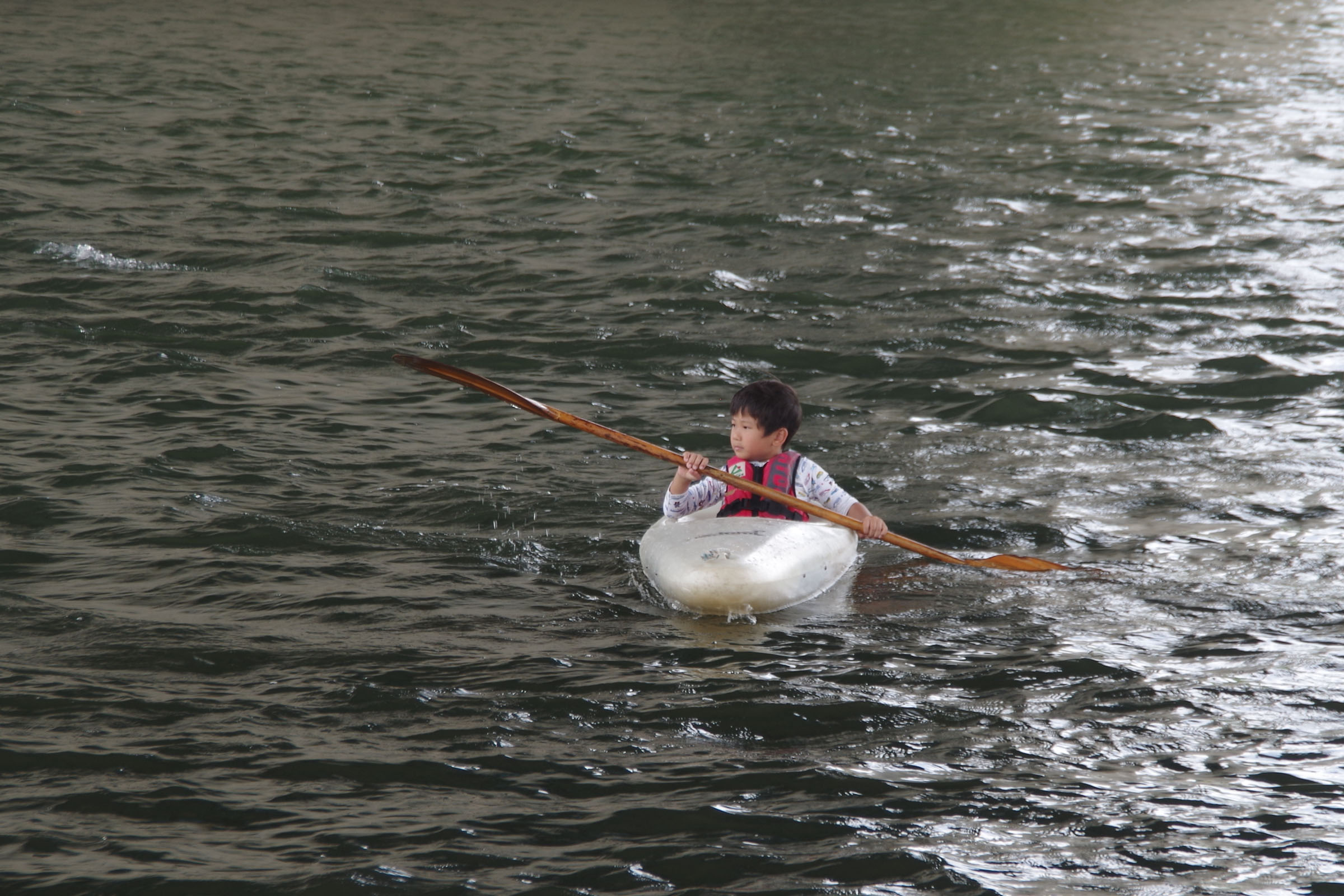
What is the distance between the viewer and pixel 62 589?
14.7ft

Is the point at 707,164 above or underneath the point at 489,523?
above

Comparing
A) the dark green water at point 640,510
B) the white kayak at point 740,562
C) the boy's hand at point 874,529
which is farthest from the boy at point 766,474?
the dark green water at point 640,510

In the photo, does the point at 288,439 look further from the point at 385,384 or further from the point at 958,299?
the point at 958,299

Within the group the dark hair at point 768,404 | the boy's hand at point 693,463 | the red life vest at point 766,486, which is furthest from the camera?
the red life vest at point 766,486

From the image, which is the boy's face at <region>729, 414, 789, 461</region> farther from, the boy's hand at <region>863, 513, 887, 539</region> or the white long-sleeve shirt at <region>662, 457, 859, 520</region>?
the boy's hand at <region>863, 513, 887, 539</region>

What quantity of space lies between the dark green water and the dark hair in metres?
0.68

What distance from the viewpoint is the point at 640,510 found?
563 centimetres

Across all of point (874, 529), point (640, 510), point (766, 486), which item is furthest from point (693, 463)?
point (640, 510)

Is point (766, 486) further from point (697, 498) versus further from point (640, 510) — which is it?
point (640, 510)

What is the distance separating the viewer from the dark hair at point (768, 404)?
4.92 m

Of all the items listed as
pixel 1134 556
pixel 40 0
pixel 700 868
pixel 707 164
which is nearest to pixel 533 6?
pixel 40 0

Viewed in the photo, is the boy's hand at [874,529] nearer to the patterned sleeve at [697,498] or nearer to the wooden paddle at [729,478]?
the wooden paddle at [729,478]

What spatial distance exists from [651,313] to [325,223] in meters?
3.55

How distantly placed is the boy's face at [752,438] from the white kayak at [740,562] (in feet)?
0.93
